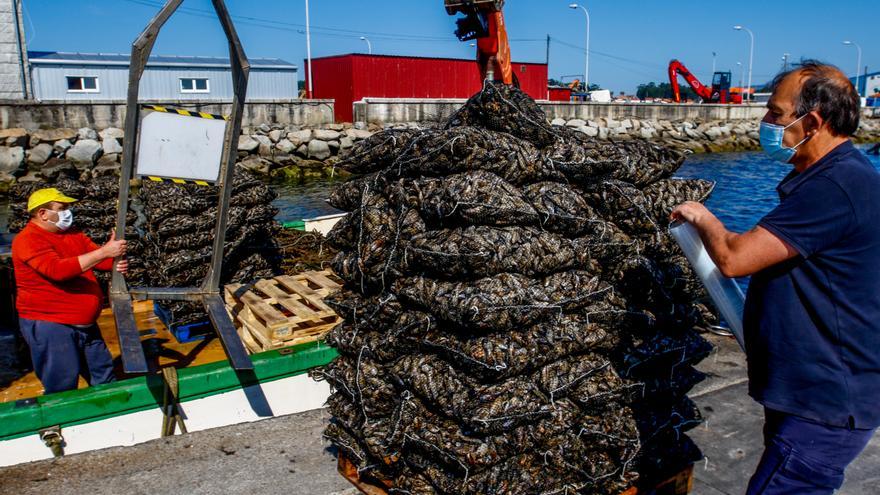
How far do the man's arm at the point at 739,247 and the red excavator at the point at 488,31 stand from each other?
5.79 metres

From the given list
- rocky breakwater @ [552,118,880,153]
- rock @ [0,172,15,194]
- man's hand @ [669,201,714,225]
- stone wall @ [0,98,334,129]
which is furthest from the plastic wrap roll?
rocky breakwater @ [552,118,880,153]

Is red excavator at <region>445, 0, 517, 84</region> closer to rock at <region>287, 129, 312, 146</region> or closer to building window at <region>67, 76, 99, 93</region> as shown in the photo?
rock at <region>287, 129, 312, 146</region>

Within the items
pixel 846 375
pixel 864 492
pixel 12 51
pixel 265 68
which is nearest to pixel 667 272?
pixel 846 375

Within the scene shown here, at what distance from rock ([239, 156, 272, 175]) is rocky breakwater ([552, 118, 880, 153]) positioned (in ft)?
60.7

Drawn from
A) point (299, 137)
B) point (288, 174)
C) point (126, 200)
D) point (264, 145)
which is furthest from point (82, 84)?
point (126, 200)

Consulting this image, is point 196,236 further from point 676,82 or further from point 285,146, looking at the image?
point 676,82

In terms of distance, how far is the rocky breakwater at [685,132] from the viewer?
131ft

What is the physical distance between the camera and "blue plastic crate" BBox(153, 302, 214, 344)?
665cm

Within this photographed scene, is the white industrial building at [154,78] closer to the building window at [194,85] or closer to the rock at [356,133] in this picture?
the building window at [194,85]

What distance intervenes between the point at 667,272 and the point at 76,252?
4.27m

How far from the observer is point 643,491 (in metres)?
3.71

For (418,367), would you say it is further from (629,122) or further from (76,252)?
(629,122)

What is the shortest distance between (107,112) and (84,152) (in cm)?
340

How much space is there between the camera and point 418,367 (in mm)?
3551
